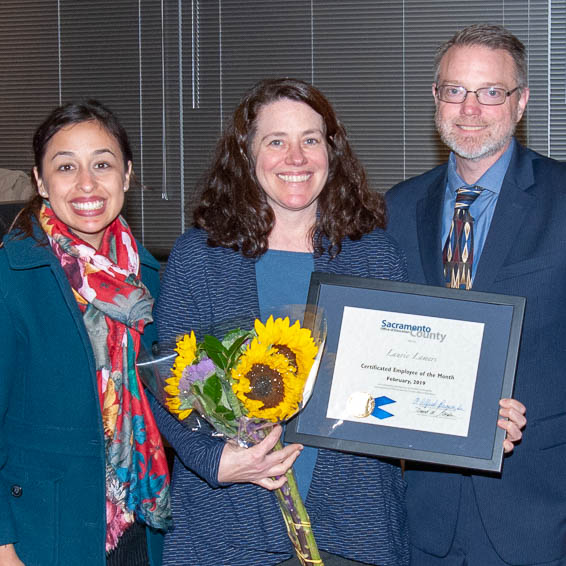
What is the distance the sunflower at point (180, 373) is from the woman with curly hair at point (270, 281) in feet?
0.28

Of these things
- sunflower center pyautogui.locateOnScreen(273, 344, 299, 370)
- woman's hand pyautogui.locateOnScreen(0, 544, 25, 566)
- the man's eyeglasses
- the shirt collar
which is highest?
the man's eyeglasses

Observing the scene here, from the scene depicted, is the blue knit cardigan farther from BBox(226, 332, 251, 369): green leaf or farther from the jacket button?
the jacket button

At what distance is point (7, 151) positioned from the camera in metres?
6.75

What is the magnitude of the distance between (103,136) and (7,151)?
4.83 m

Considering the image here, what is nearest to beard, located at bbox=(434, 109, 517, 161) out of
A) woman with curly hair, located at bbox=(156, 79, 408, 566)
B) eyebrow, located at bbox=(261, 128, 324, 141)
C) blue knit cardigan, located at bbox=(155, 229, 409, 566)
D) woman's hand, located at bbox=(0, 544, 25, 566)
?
woman with curly hair, located at bbox=(156, 79, 408, 566)

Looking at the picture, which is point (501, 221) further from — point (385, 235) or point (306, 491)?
point (306, 491)

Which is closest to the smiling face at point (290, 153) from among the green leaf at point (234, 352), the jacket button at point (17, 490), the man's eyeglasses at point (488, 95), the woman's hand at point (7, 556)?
the man's eyeglasses at point (488, 95)

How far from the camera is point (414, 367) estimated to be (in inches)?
82.1

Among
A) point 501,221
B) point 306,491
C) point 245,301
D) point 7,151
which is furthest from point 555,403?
→ point 7,151

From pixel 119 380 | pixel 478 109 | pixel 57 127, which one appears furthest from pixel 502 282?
pixel 57 127

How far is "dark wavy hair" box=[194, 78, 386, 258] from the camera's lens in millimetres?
2268

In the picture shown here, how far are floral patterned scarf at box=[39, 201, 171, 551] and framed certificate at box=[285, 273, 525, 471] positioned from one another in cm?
53

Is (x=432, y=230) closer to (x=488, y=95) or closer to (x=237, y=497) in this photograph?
(x=488, y=95)

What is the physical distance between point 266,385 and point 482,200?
104cm
